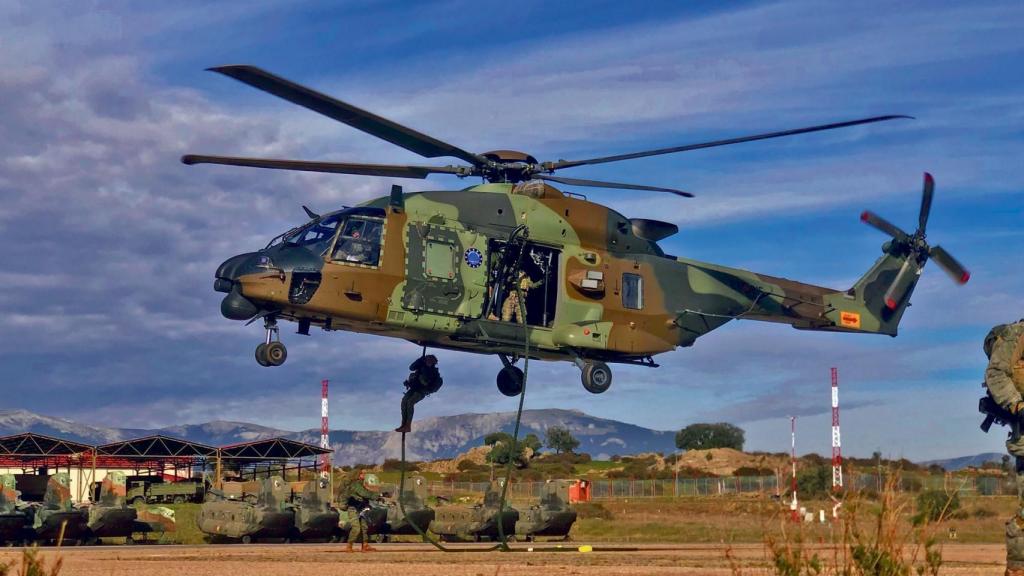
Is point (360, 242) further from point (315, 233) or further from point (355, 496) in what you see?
point (355, 496)

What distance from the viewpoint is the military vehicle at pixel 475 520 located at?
101 feet

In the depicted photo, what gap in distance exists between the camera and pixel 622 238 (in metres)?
24.9

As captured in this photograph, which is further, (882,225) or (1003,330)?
(882,225)

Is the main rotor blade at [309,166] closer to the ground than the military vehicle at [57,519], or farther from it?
farther from it

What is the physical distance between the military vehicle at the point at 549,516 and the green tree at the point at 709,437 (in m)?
74.5

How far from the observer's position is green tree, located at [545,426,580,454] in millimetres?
118000

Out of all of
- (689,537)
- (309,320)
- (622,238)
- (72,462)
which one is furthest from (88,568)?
(72,462)

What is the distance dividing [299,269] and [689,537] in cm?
1444

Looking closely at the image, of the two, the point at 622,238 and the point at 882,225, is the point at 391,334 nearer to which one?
the point at 622,238

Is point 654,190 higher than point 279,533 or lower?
higher

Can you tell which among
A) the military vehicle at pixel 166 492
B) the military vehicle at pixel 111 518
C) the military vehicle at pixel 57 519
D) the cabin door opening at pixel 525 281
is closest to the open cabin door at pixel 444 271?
the cabin door opening at pixel 525 281

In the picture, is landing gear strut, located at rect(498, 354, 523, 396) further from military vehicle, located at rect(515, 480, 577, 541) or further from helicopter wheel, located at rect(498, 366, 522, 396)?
military vehicle, located at rect(515, 480, 577, 541)

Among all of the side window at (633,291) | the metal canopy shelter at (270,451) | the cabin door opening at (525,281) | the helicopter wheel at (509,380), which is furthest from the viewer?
the metal canopy shelter at (270,451)

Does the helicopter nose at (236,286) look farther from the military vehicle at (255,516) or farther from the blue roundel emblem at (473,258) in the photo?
the military vehicle at (255,516)
